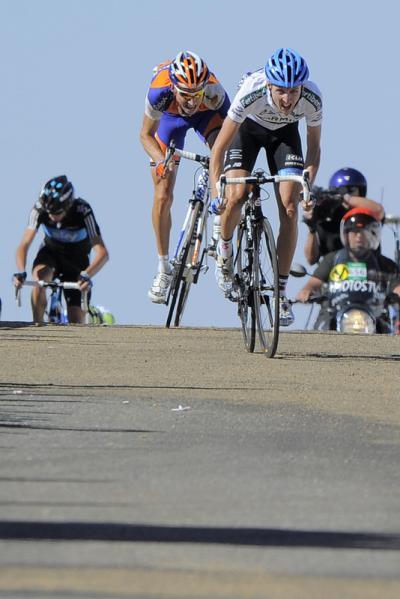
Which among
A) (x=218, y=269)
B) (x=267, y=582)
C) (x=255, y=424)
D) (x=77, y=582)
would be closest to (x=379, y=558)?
(x=267, y=582)

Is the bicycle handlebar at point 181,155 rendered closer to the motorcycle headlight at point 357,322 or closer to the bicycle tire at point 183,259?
the bicycle tire at point 183,259

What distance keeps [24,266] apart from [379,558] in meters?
19.3

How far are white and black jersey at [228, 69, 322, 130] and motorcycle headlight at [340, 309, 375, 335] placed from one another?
28.0 ft

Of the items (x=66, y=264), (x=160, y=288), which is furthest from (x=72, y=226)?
(x=160, y=288)

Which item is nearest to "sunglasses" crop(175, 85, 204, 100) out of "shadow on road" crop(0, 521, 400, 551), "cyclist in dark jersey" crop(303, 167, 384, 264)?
"cyclist in dark jersey" crop(303, 167, 384, 264)

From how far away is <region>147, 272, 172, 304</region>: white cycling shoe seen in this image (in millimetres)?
20266

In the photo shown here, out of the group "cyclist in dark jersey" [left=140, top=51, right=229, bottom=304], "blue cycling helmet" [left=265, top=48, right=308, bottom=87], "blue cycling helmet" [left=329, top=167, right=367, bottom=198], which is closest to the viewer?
"blue cycling helmet" [left=265, top=48, right=308, bottom=87]

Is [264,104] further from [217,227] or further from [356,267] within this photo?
[356,267]

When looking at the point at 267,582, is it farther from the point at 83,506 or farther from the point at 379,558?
the point at 83,506

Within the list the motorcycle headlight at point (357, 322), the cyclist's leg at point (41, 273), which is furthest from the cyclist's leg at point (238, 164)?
the cyclist's leg at point (41, 273)

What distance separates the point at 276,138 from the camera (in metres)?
16.3

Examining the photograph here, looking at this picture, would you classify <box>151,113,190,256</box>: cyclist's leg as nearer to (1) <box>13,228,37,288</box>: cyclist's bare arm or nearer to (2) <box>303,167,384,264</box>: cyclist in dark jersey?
(1) <box>13,228,37,288</box>: cyclist's bare arm

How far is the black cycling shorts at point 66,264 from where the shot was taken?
25.9 metres

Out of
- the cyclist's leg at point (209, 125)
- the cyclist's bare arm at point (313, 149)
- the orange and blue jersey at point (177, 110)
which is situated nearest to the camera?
the cyclist's bare arm at point (313, 149)
